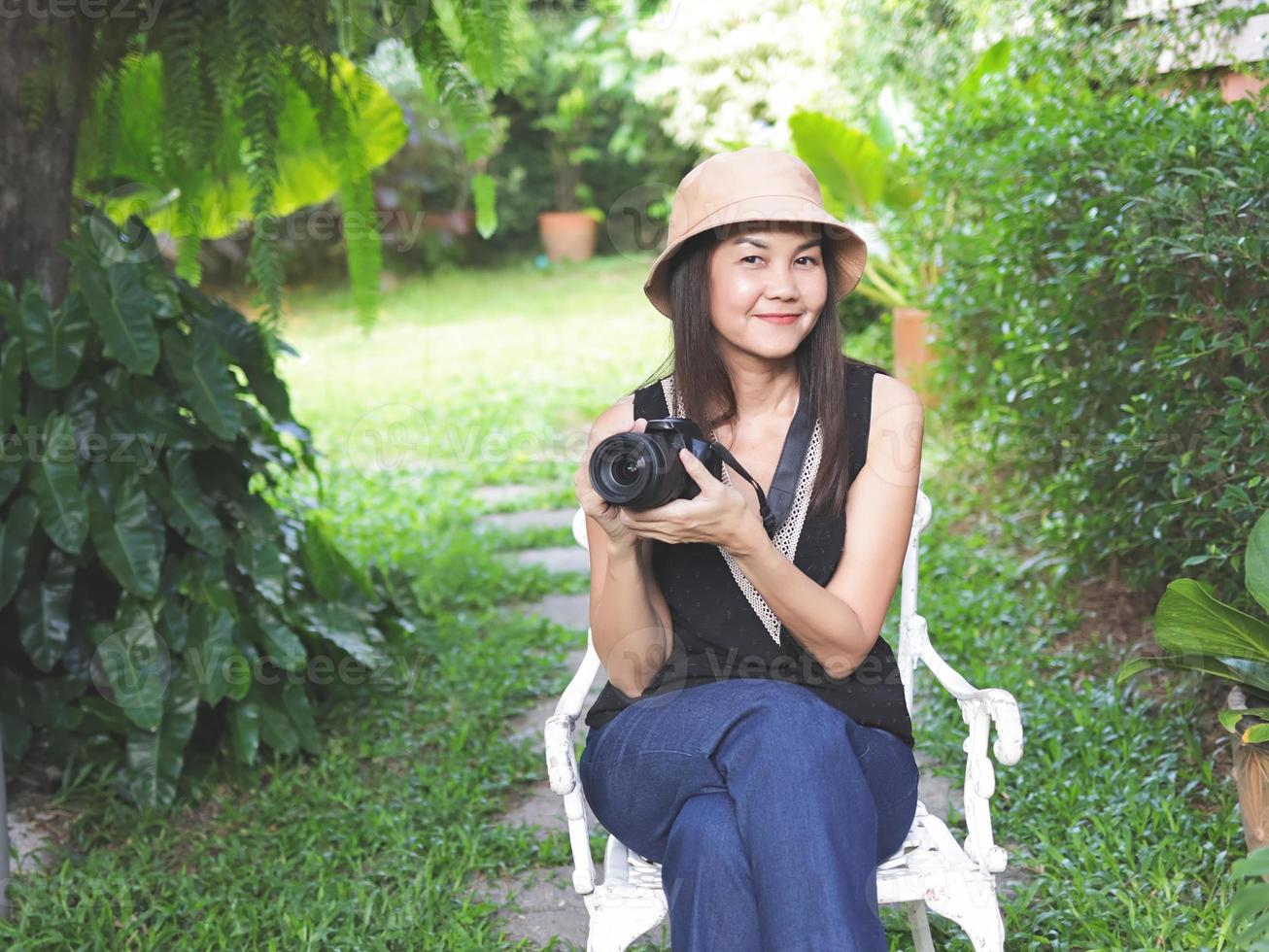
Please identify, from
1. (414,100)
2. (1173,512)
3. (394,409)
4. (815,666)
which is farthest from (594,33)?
(815,666)

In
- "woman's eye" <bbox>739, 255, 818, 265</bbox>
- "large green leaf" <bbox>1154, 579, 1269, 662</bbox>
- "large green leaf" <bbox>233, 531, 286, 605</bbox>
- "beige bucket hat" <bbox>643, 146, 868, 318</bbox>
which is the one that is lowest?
"large green leaf" <bbox>233, 531, 286, 605</bbox>

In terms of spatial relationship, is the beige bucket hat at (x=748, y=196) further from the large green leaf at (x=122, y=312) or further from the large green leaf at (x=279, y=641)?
the large green leaf at (x=279, y=641)

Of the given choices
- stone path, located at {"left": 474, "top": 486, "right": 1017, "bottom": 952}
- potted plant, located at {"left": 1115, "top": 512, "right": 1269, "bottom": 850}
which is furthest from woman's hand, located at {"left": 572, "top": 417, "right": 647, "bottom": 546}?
potted plant, located at {"left": 1115, "top": 512, "right": 1269, "bottom": 850}

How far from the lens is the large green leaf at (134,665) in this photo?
2834 millimetres

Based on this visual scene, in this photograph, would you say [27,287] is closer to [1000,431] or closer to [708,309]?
[708,309]

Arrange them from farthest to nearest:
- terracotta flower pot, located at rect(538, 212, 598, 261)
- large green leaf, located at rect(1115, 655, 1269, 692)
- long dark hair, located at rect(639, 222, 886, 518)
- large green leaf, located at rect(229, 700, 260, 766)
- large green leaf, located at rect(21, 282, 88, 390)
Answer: terracotta flower pot, located at rect(538, 212, 598, 261) → large green leaf, located at rect(229, 700, 260, 766) → large green leaf, located at rect(21, 282, 88, 390) → large green leaf, located at rect(1115, 655, 1269, 692) → long dark hair, located at rect(639, 222, 886, 518)

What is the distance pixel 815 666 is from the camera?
1917 mm

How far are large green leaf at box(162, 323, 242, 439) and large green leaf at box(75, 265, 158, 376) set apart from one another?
0.28 feet

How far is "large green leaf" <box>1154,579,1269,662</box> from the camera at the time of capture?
220cm

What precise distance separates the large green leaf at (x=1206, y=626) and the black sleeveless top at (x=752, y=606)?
0.59m

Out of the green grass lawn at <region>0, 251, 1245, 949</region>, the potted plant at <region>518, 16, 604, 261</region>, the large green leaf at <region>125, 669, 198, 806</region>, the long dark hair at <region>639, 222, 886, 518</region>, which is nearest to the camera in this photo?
the long dark hair at <region>639, 222, 886, 518</region>

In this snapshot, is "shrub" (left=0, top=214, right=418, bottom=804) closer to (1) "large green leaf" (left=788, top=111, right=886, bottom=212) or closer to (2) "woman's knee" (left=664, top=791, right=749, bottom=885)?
(2) "woman's knee" (left=664, top=791, right=749, bottom=885)

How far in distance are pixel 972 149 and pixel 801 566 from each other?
336 centimetres

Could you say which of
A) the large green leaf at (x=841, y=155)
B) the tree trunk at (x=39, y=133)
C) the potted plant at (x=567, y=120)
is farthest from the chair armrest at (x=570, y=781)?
the potted plant at (x=567, y=120)
